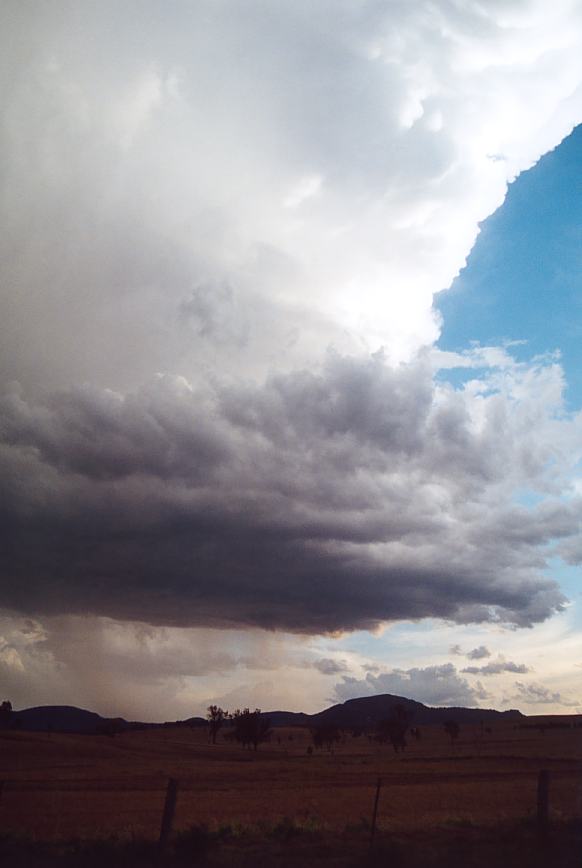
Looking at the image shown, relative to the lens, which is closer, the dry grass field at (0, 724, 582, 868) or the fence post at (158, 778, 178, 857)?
the fence post at (158, 778, 178, 857)

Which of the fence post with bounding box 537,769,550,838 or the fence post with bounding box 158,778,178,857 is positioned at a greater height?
the fence post with bounding box 537,769,550,838

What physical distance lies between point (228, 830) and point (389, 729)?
121291mm

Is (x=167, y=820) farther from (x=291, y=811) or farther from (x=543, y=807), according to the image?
(x=291, y=811)

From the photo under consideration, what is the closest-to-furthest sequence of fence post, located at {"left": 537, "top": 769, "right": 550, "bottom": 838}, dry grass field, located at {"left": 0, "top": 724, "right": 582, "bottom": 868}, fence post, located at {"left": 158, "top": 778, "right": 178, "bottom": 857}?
fence post, located at {"left": 158, "top": 778, "right": 178, "bottom": 857} → fence post, located at {"left": 537, "top": 769, "right": 550, "bottom": 838} → dry grass field, located at {"left": 0, "top": 724, "right": 582, "bottom": 868}

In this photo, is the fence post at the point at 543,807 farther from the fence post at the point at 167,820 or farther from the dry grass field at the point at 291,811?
the fence post at the point at 167,820

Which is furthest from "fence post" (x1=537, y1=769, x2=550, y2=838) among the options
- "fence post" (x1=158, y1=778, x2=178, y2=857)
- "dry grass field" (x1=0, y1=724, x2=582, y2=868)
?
"fence post" (x1=158, y1=778, x2=178, y2=857)

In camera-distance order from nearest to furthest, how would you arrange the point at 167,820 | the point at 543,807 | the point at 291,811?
the point at 167,820 → the point at 543,807 → the point at 291,811

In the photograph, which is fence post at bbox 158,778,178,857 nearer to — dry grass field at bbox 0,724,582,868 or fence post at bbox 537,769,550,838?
dry grass field at bbox 0,724,582,868

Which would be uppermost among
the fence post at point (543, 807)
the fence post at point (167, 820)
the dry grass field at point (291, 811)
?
the fence post at point (543, 807)

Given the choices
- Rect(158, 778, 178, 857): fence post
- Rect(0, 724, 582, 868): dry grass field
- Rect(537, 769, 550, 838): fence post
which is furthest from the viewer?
Rect(0, 724, 582, 868): dry grass field

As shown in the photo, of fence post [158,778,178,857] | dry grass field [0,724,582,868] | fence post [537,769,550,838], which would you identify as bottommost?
dry grass field [0,724,582,868]

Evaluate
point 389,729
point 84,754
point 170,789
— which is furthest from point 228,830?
point 389,729

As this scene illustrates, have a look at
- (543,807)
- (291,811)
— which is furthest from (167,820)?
(291,811)

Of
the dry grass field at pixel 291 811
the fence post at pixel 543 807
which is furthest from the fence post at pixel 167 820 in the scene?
the fence post at pixel 543 807
